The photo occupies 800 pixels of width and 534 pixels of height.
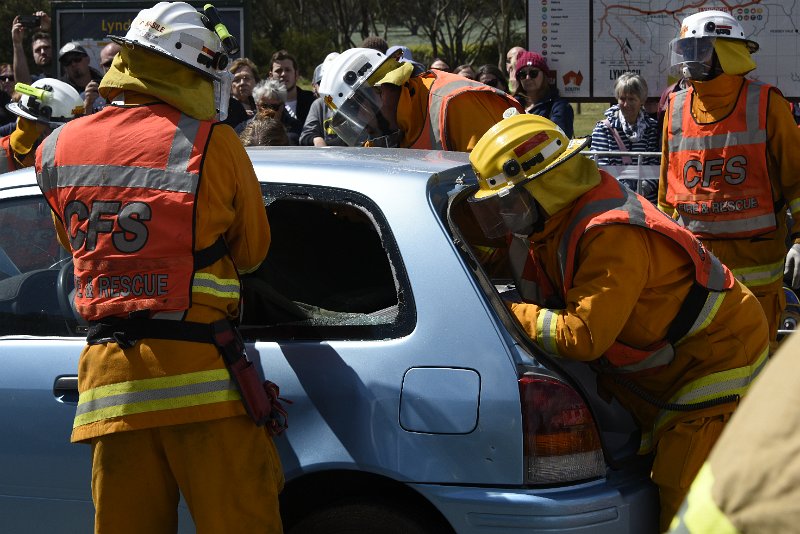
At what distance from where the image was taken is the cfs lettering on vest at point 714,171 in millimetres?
4891

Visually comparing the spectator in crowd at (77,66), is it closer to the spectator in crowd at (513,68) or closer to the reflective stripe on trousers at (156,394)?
the spectator in crowd at (513,68)

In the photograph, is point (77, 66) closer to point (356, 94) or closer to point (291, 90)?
point (291, 90)

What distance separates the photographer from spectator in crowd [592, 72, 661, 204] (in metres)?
7.54

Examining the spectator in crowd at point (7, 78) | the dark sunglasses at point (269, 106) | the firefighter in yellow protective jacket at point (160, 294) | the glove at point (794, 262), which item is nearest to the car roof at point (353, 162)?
the firefighter in yellow protective jacket at point (160, 294)

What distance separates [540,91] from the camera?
777 centimetres

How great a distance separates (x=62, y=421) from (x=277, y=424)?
68 centimetres

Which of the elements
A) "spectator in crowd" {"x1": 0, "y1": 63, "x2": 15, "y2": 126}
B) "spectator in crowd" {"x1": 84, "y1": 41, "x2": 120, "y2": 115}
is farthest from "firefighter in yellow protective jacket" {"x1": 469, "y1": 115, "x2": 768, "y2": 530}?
"spectator in crowd" {"x1": 0, "y1": 63, "x2": 15, "y2": 126}

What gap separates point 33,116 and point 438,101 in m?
2.34

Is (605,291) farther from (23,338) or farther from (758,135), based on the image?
(758,135)

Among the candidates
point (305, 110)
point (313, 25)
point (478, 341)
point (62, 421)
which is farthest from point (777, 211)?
point (313, 25)

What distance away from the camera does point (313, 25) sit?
3331cm

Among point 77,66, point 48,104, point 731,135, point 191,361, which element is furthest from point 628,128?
point 191,361

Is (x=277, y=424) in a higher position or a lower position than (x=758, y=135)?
lower

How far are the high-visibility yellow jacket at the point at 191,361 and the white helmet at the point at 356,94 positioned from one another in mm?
2364
